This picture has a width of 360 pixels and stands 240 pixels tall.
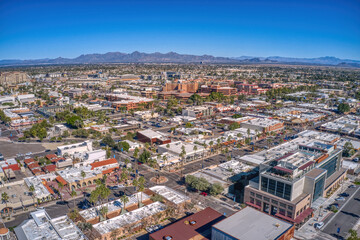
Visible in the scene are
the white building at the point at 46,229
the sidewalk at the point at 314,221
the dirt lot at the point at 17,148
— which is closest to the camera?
the white building at the point at 46,229

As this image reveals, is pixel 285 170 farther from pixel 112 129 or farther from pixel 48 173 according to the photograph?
pixel 112 129

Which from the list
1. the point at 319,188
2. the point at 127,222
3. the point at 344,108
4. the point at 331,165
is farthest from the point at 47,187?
the point at 344,108

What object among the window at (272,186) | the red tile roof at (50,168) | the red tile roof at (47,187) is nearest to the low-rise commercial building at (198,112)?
the red tile roof at (50,168)

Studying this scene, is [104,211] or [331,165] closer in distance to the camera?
[104,211]

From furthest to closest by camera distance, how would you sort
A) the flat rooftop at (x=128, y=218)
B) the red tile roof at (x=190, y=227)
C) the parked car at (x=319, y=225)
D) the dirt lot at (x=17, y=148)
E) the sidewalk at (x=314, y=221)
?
the dirt lot at (x=17, y=148), the parked car at (x=319, y=225), the sidewalk at (x=314, y=221), the flat rooftop at (x=128, y=218), the red tile roof at (x=190, y=227)

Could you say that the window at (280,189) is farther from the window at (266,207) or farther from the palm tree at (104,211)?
the palm tree at (104,211)

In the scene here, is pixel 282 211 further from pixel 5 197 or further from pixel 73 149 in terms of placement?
pixel 73 149
